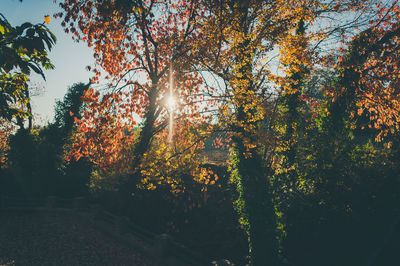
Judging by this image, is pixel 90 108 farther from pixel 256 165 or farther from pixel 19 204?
pixel 19 204

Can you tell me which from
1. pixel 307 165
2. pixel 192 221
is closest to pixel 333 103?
pixel 307 165

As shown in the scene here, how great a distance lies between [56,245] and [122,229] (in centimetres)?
311

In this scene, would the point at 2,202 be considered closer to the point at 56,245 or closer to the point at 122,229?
the point at 56,245

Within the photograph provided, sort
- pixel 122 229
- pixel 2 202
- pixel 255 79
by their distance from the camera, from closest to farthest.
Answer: pixel 255 79, pixel 122 229, pixel 2 202

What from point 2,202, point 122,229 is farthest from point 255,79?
point 2,202

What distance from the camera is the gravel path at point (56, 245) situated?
26.7ft

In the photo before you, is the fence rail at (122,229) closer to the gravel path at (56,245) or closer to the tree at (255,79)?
the gravel path at (56,245)

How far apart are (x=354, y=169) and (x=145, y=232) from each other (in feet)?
33.2

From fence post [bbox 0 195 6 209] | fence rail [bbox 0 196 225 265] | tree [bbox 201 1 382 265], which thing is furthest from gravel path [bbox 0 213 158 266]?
tree [bbox 201 1 382 265]

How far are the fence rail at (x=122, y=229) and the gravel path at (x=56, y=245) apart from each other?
0.46 meters

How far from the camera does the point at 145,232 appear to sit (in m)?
10.4

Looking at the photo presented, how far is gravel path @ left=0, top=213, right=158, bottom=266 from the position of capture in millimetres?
8141

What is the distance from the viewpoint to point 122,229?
11.4m

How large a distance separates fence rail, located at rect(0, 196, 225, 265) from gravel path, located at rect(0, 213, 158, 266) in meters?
0.46
